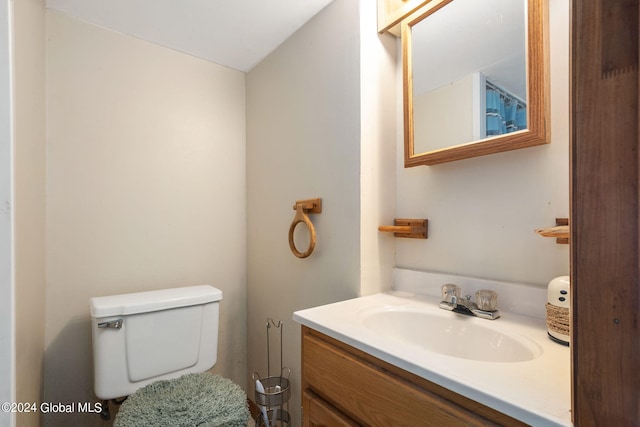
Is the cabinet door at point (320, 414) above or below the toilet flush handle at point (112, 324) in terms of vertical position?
below

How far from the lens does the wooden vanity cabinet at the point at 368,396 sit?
0.60 m

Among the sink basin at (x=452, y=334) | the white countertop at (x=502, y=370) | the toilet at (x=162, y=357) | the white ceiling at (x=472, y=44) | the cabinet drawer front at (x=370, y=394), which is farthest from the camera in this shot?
the toilet at (x=162, y=357)

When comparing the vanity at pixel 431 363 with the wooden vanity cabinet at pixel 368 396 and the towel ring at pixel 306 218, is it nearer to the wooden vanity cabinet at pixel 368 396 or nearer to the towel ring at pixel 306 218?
the wooden vanity cabinet at pixel 368 396

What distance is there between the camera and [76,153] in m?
1.41

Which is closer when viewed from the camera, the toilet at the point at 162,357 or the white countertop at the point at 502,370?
the white countertop at the point at 502,370

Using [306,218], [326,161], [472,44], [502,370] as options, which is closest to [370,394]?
[502,370]

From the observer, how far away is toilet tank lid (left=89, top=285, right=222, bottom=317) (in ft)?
4.05

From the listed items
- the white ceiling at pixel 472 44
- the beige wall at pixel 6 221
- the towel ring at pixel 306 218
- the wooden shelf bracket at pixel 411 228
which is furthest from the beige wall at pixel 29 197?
the white ceiling at pixel 472 44

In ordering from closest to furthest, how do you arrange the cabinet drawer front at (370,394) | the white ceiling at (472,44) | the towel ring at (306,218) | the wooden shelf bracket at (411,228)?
1. the cabinet drawer front at (370,394)
2. the white ceiling at (472,44)
3. the wooden shelf bracket at (411,228)
4. the towel ring at (306,218)

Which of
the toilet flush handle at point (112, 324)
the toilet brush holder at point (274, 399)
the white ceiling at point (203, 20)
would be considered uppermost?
the white ceiling at point (203, 20)

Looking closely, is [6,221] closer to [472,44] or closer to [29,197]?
[29,197]

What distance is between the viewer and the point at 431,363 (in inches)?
25.9

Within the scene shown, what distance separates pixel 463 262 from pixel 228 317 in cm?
135

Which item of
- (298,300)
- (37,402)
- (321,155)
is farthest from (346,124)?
(37,402)
